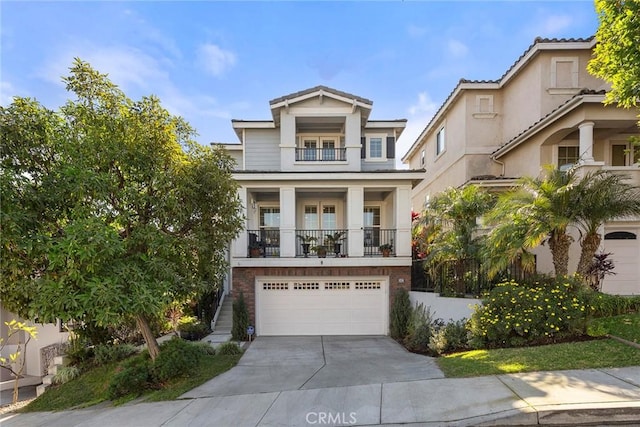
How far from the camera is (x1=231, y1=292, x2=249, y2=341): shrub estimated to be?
9.85m

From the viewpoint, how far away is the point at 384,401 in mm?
4809

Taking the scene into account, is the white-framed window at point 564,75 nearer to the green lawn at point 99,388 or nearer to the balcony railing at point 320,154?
the balcony railing at point 320,154

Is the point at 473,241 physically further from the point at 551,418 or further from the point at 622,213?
the point at 551,418

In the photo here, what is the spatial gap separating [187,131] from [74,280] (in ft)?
12.4

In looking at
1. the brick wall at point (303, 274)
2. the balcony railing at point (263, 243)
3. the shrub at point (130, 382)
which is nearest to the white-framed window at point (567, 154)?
the brick wall at point (303, 274)

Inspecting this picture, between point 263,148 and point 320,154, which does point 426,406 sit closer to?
point 320,154

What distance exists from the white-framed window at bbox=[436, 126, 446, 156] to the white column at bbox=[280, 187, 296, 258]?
32.9 ft

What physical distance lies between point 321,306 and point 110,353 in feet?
21.0

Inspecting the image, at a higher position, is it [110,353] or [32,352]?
[110,353]

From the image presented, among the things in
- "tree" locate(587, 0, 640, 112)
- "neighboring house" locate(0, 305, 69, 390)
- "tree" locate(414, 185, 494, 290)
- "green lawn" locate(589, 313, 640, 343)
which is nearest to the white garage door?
"tree" locate(414, 185, 494, 290)

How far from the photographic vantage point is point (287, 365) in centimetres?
723

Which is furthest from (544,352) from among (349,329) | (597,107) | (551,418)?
(597,107)

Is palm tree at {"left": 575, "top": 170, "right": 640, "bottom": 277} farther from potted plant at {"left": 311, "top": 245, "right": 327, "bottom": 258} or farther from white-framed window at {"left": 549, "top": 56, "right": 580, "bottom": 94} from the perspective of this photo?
potted plant at {"left": 311, "top": 245, "right": 327, "bottom": 258}

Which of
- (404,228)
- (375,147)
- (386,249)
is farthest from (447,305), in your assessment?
(375,147)
